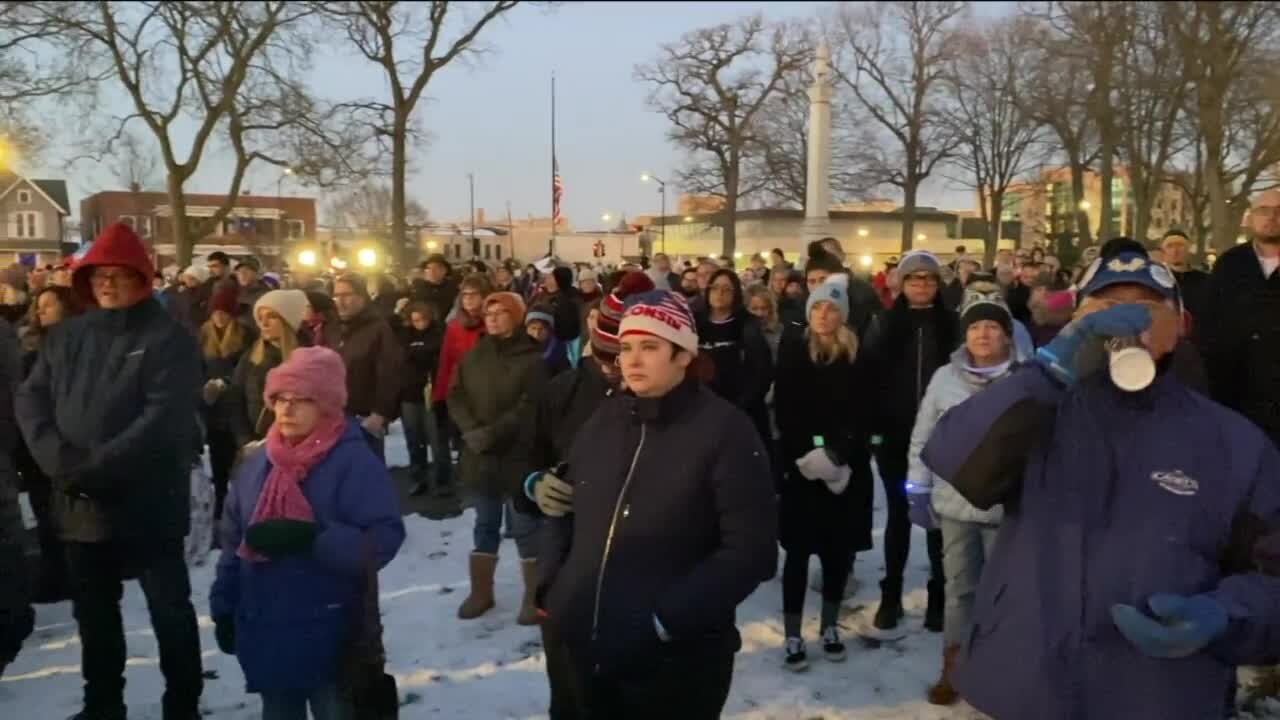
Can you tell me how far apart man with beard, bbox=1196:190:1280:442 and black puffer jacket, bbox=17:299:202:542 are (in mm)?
4648

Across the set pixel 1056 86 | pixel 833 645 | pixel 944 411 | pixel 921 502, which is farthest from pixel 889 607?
pixel 1056 86

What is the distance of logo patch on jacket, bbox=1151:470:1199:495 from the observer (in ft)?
6.76

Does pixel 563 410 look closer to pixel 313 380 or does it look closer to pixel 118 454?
pixel 313 380

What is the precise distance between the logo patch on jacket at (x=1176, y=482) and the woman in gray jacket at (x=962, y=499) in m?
2.37

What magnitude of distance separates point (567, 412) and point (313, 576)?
3.99 ft

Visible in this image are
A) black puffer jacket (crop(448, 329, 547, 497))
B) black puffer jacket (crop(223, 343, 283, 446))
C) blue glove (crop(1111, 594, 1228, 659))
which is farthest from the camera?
black puffer jacket (crop(223, 343, 283, 446))

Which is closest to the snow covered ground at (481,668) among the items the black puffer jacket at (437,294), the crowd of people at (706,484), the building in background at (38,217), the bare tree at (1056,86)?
the crowd of people at (706,484)

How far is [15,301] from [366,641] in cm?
565

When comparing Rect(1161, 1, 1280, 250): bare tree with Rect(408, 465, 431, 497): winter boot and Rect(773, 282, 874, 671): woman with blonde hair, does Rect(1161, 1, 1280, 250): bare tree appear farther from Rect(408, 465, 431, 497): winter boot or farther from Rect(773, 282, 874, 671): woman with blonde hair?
Rect(408, 465, 431, 497): winter boot

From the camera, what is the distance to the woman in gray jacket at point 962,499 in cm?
446

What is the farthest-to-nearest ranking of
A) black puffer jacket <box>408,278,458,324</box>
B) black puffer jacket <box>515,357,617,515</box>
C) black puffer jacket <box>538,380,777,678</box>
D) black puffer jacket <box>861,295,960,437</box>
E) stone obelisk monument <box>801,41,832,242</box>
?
stone obelisk monument <box>801,41,832,242</box>, black puffer jacket <box>408,278,458,324</box>, black puffer jacket <box>861,295,960,437</box>, black puffer jacket <box>515,357,617,515</box>, black puffer jacket <box>538,380,777,678</box>

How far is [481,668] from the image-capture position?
5.02 meters

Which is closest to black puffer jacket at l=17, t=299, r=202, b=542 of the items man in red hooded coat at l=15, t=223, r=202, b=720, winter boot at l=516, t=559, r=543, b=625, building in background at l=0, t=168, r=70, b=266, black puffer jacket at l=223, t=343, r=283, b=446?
man in red hooded coat at l=15, t=223, r=202, b=720

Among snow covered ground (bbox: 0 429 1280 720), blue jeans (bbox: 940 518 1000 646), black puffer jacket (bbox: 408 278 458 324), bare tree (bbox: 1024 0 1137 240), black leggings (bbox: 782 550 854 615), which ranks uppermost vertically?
bare tree (bbox: 1024 0 1137 240)
